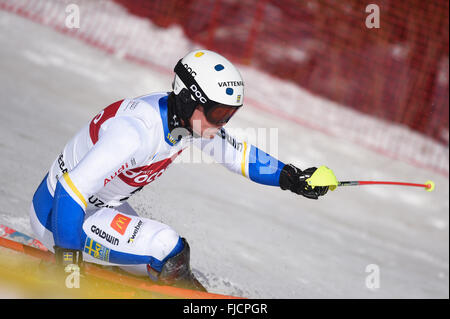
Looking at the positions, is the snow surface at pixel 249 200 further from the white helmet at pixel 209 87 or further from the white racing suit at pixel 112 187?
the white helmet at pixel 209 87

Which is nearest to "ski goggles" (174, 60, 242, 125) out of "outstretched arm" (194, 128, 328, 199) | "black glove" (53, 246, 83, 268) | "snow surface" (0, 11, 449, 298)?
"outstretched arm" (194, 128, 328, 199)

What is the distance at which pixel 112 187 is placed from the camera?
2.79 meters

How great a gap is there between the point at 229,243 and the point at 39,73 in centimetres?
332

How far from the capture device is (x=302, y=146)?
6.55 m

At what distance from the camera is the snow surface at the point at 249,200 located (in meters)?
3.93

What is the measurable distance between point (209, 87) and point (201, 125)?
189 mm

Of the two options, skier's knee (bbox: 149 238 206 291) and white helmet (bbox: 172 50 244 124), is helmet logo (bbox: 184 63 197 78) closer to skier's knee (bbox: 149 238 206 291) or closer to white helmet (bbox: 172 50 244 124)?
white helmet (bbox: 172 50 244 124)

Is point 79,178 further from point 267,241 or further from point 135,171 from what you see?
point 267,241

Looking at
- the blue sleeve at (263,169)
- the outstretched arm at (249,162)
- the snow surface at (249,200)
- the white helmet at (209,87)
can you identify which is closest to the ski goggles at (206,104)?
the white helmet at (209,87)

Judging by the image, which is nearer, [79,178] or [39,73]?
[79,178]

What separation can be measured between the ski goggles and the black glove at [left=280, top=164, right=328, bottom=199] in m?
0.68

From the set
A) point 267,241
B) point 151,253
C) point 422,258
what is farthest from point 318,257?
point 151,253

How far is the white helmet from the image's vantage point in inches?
101

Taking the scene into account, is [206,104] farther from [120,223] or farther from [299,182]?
[299,182]
